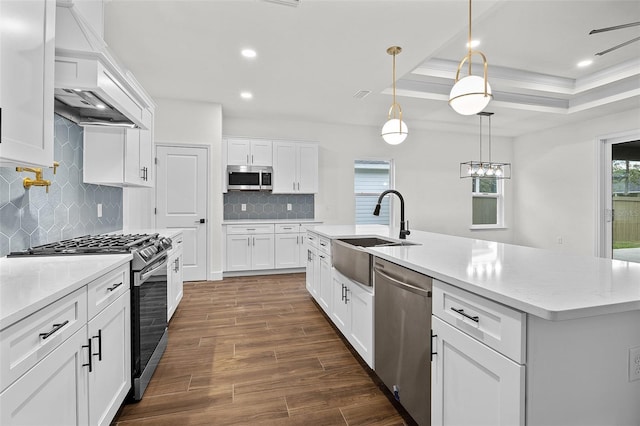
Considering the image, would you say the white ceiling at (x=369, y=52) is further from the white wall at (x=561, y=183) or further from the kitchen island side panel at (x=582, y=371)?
the kitchen island side panel at (x=582, y=371)

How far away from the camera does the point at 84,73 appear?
1.70 m

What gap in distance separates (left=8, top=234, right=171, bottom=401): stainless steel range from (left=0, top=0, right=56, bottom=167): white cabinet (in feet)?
2.09

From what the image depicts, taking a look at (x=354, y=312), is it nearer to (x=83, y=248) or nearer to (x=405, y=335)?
(x=405, y=335)

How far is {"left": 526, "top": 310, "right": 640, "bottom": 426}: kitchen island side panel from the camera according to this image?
3.11 ft

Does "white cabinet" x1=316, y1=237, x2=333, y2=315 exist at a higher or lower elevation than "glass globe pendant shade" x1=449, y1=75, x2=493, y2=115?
lower

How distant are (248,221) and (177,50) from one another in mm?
2734

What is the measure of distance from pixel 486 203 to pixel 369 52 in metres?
5.35

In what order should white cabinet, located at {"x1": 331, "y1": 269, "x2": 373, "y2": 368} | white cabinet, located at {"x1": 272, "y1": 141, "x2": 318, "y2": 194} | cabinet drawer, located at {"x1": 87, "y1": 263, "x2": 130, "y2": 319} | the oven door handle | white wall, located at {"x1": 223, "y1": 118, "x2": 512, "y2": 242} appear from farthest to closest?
white wall, located at {"x1": 223, "y1": 118, "x2": 512, "y2": 242} < white cabinet, located at {"x1": 272, "y1": 141, "x2": 318, "y2": 194} < white cabinet, located at {"x1": 331, "y1": 269, "x2": 373, "y2": 368} < the oven door handle < cabinet drawer, located at {"x1": 87, "y1": 263, "x2": 130, "y2": 319}

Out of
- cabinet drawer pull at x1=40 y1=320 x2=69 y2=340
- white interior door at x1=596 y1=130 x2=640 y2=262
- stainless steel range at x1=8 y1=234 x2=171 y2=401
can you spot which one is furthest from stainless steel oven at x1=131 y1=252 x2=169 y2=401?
white interior door at x1=596 y1=130 x2=640 y2=262

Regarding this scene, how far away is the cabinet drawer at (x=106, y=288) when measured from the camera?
53.0 inches

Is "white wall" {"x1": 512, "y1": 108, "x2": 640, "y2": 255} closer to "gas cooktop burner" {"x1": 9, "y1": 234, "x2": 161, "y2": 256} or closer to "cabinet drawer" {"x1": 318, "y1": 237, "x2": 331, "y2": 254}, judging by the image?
"cabinet drawer" {"x1": 318, "y1": 237, "x2": 331, "y2": 254}

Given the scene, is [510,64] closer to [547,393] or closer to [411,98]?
[411,98]

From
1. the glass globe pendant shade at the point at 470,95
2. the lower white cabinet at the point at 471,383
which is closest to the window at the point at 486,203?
the glass globe pendant shade at the point at 470,95

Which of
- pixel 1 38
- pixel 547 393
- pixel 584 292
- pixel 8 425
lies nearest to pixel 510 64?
pixel 584 292
